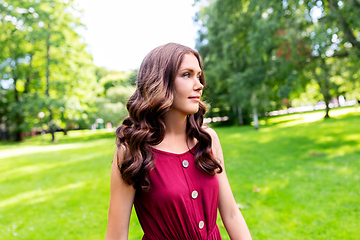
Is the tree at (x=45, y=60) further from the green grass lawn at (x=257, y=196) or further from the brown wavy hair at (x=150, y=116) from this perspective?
the brown wavy hair at (x=150, y=116)

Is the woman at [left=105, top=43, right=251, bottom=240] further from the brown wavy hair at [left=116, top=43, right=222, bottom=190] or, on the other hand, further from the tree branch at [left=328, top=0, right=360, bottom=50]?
the tree branch at [left=328, top=0, right=360, bottom=50]

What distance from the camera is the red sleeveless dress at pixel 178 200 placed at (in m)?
1.47

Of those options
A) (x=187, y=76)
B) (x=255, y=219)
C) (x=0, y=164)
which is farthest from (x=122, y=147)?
(x=0, y=164)

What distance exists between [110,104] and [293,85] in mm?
23739

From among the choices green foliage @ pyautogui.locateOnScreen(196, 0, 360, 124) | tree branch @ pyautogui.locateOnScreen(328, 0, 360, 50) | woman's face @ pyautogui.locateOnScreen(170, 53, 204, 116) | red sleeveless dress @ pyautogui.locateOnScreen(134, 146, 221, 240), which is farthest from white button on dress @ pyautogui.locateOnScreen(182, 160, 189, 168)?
tree branch @ pyautogui.locateOnScreen(328, 0, 360, 50)

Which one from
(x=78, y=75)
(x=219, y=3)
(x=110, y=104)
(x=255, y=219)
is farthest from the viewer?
(x=110, y=104)

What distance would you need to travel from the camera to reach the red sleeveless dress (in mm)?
1470

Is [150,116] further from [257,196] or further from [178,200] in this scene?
[257,196]

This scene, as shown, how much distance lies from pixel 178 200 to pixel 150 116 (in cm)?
53

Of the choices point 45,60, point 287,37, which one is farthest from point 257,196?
point 45,60

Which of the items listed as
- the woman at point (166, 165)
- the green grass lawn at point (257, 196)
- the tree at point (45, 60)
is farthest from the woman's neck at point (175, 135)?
the tree at point (45, 60)

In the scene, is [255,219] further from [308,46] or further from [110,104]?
[110,104]

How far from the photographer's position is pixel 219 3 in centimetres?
1369

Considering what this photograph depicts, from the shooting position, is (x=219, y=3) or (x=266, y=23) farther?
(x=219, y=3)
